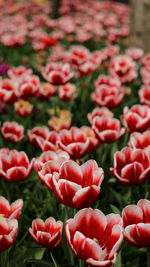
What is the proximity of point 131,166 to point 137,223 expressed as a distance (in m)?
0.25

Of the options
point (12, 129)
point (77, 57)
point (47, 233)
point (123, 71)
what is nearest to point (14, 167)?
point (47, 233)

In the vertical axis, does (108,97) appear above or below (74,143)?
below

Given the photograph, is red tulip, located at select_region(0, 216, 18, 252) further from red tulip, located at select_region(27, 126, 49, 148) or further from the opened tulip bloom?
red tulip, located at select_region(27, 126, 49, 148)

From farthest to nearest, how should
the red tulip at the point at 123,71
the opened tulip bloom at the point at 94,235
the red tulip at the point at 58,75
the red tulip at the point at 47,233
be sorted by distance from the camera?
the red tulip at the point at 123,71 < the red tulip at the point at 58,75 < the red tulip at the point at 47,233 < the opened tulip bloom at the point at 94,235

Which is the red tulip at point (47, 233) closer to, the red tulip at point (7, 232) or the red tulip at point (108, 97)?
the red tulip at point (7, 232)

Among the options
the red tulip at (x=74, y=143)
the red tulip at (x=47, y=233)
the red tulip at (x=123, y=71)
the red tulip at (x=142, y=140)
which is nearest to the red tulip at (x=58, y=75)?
the red tulip at (x=123, y=71)

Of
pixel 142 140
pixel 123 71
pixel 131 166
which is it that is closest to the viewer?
pixel 131 166

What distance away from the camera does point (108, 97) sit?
78.7 inches

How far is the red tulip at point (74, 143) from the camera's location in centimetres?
135

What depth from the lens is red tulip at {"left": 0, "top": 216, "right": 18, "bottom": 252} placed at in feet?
3.03

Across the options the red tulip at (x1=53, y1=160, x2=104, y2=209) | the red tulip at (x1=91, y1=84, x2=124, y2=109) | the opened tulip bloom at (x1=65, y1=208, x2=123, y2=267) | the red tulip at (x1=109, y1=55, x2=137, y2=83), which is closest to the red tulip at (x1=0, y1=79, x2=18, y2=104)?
the red tulip at (x1=91, y1=84, x2=124, y2=109)

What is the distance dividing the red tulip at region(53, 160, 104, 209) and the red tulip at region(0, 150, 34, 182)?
0.99 ft

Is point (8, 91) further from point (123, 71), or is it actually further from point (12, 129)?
point (123, 71)

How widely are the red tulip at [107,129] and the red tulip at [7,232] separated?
2.19 feet
